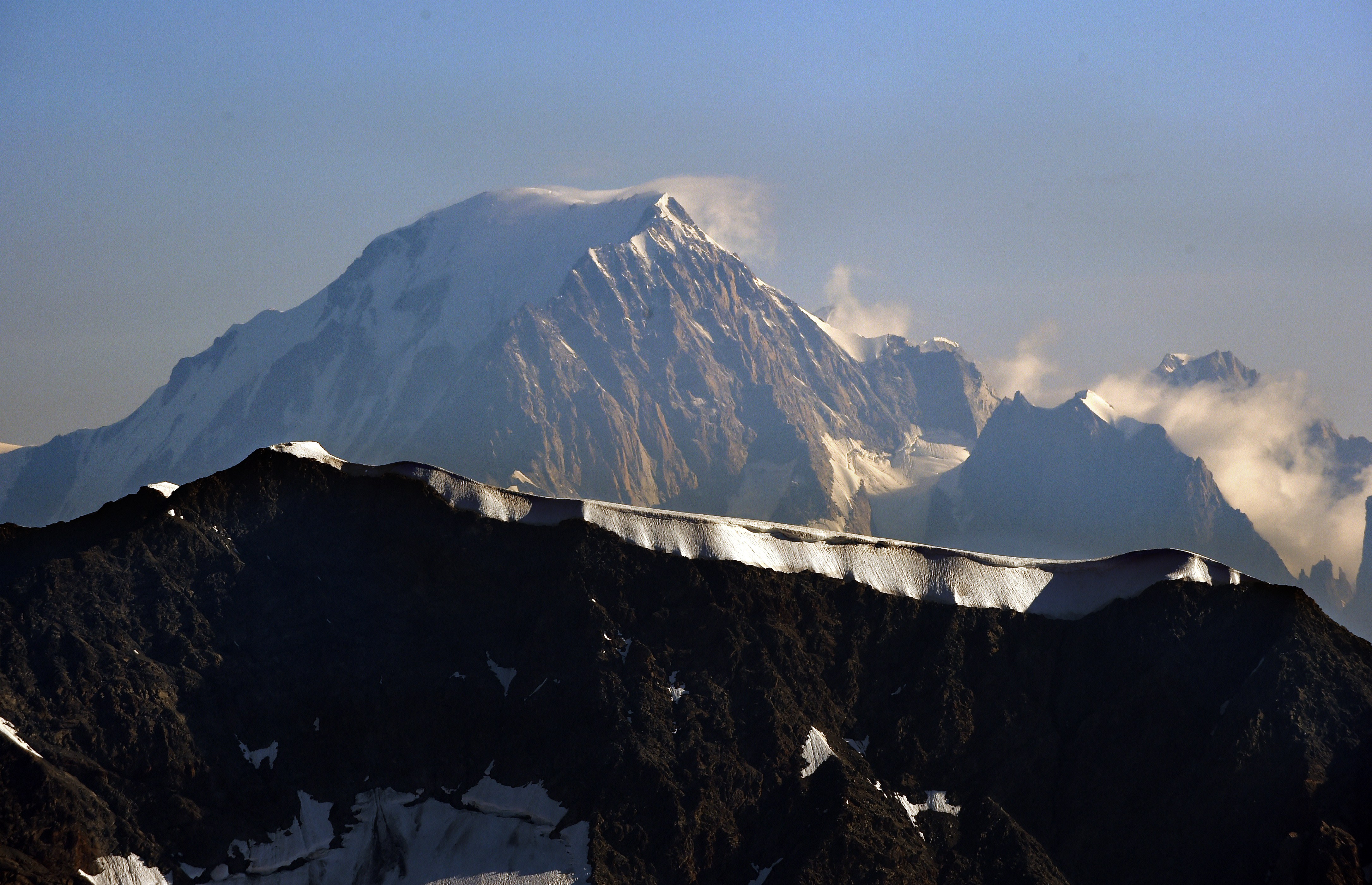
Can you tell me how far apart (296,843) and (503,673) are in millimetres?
17998

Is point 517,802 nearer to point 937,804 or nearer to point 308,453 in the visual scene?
point 937,804

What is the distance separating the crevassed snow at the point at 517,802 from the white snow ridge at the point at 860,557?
21909 mm

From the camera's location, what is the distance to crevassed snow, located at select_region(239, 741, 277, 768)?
285ft

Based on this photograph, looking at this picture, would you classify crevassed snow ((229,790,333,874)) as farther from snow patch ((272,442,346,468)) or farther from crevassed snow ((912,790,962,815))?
crevassed snow ((912,790,962,815))

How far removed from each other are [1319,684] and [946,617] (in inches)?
1051

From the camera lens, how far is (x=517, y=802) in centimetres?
8669

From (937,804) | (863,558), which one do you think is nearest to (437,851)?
(937,804)

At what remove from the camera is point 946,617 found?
102250 mm

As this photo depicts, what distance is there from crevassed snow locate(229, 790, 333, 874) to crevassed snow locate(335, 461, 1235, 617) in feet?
86.5

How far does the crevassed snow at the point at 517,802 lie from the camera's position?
85812 mm

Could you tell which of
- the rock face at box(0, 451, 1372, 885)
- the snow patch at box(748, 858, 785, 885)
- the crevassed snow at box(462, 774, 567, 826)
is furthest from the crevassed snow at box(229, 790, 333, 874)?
the snow patch at box(748, 858, 785, 885)

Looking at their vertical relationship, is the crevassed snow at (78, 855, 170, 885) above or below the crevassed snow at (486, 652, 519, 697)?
below

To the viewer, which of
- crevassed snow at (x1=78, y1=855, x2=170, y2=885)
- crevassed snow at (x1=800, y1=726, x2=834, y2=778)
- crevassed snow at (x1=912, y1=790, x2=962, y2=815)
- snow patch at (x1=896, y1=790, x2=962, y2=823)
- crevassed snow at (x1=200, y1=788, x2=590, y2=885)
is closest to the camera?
crevassed snow at (x1=78, y1=855, x2=170, y2=885)

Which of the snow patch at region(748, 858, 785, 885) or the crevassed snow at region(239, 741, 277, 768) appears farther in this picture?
the crevassed snow at region(239, 741, 277, 768)
